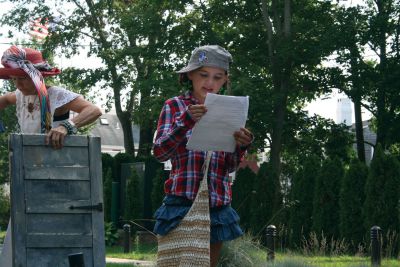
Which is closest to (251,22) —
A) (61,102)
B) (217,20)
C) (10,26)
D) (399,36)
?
(217,20)

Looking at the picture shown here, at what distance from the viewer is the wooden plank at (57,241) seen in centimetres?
527

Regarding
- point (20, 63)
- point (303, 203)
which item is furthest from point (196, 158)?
point (303, 203)

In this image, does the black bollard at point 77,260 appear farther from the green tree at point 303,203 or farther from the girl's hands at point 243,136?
the green tree at point 303,203

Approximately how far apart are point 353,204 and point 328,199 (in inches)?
49.8

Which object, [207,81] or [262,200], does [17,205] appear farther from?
[262,200]

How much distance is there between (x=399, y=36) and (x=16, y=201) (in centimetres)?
2719

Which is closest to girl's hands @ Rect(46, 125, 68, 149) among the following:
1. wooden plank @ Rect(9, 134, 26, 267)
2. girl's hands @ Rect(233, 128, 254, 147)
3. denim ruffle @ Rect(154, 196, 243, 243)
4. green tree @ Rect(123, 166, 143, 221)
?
wooden plank @ Rect(9, 134, 26, 267)

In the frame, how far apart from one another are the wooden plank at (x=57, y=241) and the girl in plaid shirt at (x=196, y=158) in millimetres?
642

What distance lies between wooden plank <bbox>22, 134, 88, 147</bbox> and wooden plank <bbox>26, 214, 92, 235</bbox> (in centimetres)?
36

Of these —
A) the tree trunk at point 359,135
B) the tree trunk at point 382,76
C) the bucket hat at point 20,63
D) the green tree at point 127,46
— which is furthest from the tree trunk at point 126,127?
the bucket hat at point 20,63

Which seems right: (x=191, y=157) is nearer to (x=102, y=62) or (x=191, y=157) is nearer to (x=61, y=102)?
(x=61, y=102)

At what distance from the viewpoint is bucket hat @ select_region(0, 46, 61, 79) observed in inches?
223

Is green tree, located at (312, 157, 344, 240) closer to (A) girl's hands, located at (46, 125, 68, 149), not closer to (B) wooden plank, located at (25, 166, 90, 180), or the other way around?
(B) wooden plank, located at (25, 166, 90, 180)

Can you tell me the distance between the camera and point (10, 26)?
4097 cm
